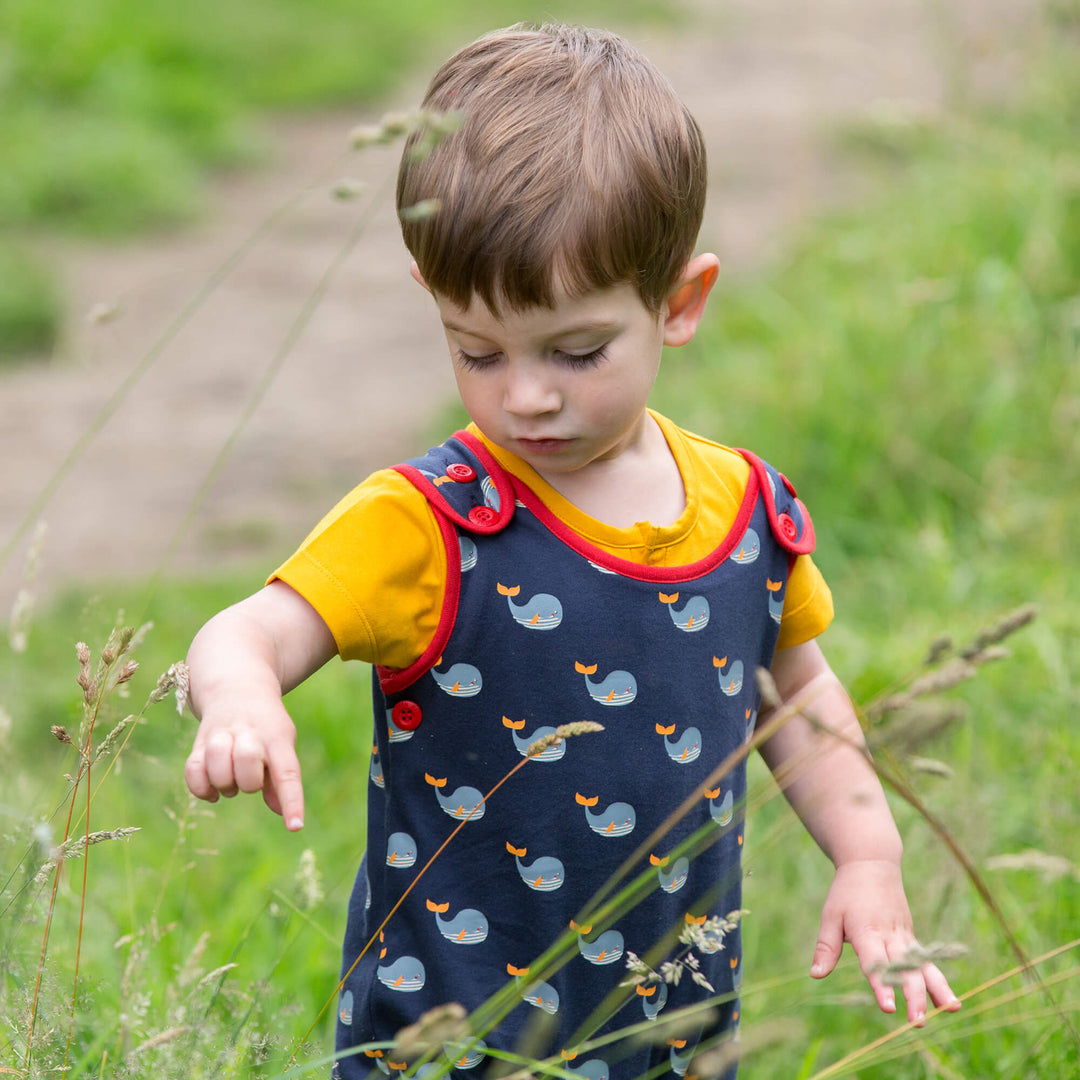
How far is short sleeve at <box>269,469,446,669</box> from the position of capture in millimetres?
1386

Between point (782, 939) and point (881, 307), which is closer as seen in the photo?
point (782, 939)

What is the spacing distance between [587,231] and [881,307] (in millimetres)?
3148

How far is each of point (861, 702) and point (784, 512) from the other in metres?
1.28

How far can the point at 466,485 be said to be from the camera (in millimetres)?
1502

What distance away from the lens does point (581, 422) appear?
57.6 inches

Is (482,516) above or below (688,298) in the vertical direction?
below

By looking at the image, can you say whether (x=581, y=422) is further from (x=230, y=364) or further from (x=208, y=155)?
(x=208, y=155)

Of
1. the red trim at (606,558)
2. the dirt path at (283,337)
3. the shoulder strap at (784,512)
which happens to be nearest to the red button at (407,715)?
the red trim at (606,558)

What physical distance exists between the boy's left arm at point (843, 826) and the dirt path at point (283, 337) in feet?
5.03

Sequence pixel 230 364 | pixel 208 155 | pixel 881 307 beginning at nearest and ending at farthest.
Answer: pixel 881 307, pixel 230 364, pixel 208 155

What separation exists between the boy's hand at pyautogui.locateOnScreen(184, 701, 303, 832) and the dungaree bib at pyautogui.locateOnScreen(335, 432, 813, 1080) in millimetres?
328

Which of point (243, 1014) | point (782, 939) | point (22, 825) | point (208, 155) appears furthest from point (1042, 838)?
point (208, 155)

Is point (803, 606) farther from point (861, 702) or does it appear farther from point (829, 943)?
point (861, 702)

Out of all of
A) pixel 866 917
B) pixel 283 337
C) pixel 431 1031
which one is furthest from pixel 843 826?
pixel 283 337
